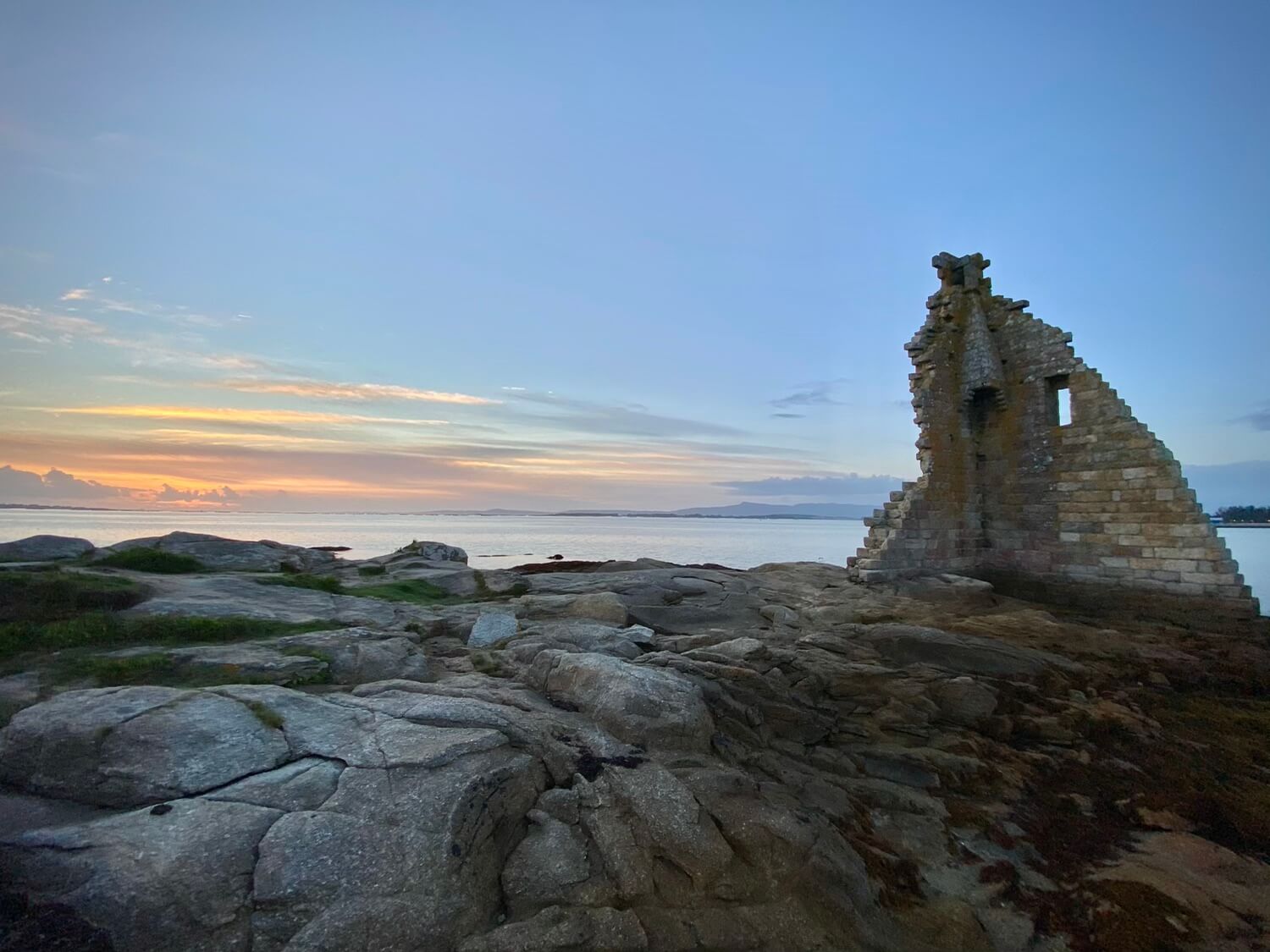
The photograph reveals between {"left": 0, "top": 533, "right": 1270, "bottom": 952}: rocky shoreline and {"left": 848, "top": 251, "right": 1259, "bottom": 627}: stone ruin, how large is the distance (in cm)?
472

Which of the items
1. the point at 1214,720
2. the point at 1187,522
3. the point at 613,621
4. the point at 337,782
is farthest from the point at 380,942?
the point at 1187,522

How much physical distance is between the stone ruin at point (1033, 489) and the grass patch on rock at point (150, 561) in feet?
45.3

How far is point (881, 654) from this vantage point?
10633mm

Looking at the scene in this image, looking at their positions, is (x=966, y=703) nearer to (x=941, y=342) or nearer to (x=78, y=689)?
(x=78, y=689)

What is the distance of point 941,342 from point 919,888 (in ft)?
53.8

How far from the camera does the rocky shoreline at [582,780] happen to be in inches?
173

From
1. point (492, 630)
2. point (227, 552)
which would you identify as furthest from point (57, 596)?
point (227, 552)

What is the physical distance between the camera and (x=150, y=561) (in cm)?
1110

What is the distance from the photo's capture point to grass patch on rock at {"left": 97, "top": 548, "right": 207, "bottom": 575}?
10883mm

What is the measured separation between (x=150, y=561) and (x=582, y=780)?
359 inches

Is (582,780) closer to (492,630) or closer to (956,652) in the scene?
(492,630)

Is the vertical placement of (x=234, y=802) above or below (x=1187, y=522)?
below

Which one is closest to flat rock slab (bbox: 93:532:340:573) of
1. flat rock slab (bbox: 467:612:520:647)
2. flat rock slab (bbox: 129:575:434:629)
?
flat rock slab (bbox: 129:575:434:629)

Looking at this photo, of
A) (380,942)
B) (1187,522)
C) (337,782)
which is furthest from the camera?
(1187,522)
